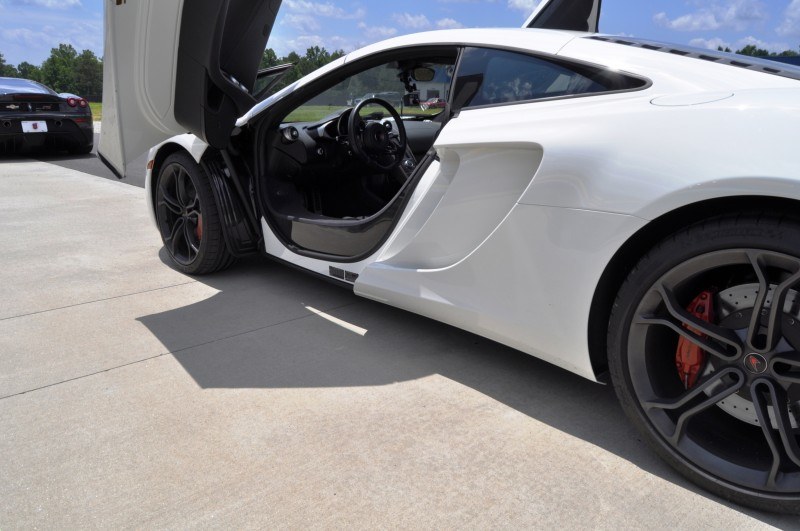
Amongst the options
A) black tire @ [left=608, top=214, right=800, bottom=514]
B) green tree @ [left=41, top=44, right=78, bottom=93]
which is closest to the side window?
black tire @ [left=608, top=214, right=800, bottom=514]

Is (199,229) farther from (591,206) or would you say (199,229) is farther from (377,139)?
(591,206)

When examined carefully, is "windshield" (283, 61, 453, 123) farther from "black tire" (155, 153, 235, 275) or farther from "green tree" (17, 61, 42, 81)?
"green tree" (17, 61, 42, 81)

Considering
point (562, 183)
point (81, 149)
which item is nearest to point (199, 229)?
point (562, 183)

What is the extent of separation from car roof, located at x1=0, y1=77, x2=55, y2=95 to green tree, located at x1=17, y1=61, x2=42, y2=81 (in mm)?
104900

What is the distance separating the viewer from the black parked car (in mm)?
9188

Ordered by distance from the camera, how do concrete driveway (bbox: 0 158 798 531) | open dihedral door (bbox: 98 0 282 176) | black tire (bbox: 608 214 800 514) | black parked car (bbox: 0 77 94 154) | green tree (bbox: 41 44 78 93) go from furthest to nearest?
green tree (bbox: 41 44 78 93)
black parked car (bbox: 0 77 94 154)
open dihedral door (bbox: 98 0 282 176)
concrete driveway (bbox: 0 158 798 531)
black tire (bbox: 608 214 800 514)

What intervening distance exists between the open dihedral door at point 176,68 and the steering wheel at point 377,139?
24.1 inches

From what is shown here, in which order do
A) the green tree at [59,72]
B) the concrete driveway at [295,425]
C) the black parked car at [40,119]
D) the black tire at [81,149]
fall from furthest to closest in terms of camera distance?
the green tree at [59,72]
the black tire at [81,149]
the black parked car at [40,119]
the concrete driveway at [295,425]

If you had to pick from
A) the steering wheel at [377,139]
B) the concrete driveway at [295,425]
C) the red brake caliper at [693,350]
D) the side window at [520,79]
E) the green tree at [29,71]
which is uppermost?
the side window at [520,79]

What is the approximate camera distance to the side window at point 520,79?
78.4 inches

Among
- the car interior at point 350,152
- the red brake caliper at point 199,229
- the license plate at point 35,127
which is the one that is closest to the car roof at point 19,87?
the license plate at point 35,127

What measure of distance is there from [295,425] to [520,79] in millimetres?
1503

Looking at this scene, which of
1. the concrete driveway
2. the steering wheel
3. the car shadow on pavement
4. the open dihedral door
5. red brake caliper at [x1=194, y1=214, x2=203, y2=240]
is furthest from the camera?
red brake caliper at [x1=194, y1=214, x2=203, y2=240]

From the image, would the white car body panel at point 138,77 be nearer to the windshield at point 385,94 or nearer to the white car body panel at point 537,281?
the windshield at point 385,94
